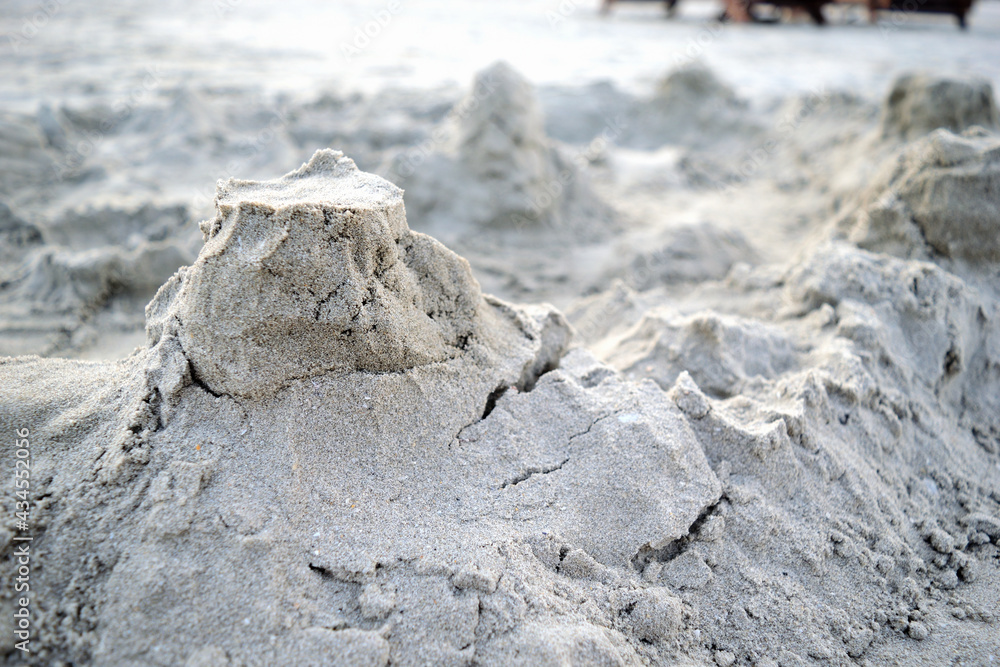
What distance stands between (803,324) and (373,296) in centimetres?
189

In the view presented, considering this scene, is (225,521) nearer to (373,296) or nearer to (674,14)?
(373,296)

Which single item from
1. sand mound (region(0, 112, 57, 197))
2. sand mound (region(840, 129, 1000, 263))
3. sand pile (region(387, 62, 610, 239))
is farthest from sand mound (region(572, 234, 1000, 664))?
sand mound (region(0, 112, 57, 197))

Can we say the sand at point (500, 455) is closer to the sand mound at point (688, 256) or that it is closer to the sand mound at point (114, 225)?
the sand mound at point (688, 256)

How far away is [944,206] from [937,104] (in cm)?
202

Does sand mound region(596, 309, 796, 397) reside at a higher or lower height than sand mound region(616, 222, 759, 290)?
higher

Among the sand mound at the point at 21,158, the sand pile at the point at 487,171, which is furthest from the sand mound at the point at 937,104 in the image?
the sand mound at the point at 21,158

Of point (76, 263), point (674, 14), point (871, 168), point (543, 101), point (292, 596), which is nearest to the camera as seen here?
point (292, 596)

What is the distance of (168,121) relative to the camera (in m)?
5.46

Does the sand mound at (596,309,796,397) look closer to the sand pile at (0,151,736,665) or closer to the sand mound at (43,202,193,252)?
the sand pile at (0,151,736,665)

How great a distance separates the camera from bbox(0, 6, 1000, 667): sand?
127 centimetres

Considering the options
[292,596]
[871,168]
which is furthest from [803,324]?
[871,168]

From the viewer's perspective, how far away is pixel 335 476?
4.86 feet

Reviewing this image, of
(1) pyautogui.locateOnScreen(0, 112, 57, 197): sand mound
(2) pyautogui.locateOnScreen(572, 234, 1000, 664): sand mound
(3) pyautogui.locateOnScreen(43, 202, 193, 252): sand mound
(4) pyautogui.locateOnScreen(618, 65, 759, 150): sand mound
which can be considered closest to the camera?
(2) pyautogui.locateOnScreen(572, 234, 1000, 664): sand mound

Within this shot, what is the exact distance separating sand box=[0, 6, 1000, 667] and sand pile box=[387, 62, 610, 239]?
4.88ft
